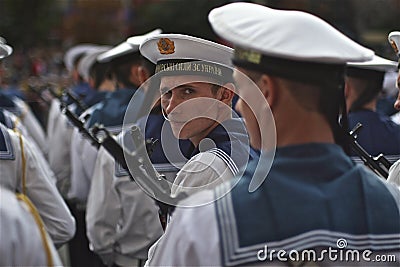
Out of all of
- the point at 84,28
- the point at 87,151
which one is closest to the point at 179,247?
the point at 87,151

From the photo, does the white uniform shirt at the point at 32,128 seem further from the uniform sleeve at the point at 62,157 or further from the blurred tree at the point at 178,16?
the blurred tree at the point at 178,16

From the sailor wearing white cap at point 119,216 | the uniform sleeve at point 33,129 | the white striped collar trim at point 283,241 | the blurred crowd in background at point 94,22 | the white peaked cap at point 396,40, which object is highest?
the white striped collar trim at point 283,241

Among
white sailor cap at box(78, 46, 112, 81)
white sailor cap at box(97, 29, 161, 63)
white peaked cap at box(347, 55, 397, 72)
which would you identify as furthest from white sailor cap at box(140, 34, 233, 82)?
white sailor cap at box(78, 46, 112, 81)

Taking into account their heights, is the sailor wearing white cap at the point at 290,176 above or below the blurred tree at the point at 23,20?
above

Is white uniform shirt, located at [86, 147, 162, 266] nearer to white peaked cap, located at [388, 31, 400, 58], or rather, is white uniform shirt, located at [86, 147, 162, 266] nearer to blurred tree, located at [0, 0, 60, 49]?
white peaked cap, located at [388, 31, 400, 58]

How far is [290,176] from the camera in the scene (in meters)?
2.17

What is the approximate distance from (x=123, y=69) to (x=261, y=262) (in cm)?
404

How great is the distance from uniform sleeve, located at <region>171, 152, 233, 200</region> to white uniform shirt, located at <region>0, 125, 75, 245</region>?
87 cm

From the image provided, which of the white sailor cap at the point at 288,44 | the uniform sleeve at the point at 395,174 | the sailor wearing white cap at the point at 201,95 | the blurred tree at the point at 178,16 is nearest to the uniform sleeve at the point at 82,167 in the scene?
the sailor wearing white cap at the point at 201,95

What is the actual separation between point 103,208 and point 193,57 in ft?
5.62

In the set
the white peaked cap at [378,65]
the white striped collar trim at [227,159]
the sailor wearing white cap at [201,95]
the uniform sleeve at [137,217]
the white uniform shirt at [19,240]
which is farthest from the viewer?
the uniform sleeve at [137,217]

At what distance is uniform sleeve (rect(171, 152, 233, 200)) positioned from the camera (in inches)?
106

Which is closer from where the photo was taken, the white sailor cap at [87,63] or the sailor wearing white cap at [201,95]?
the sailor wearing white cap at [201,95]

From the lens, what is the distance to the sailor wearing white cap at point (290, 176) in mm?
2129
